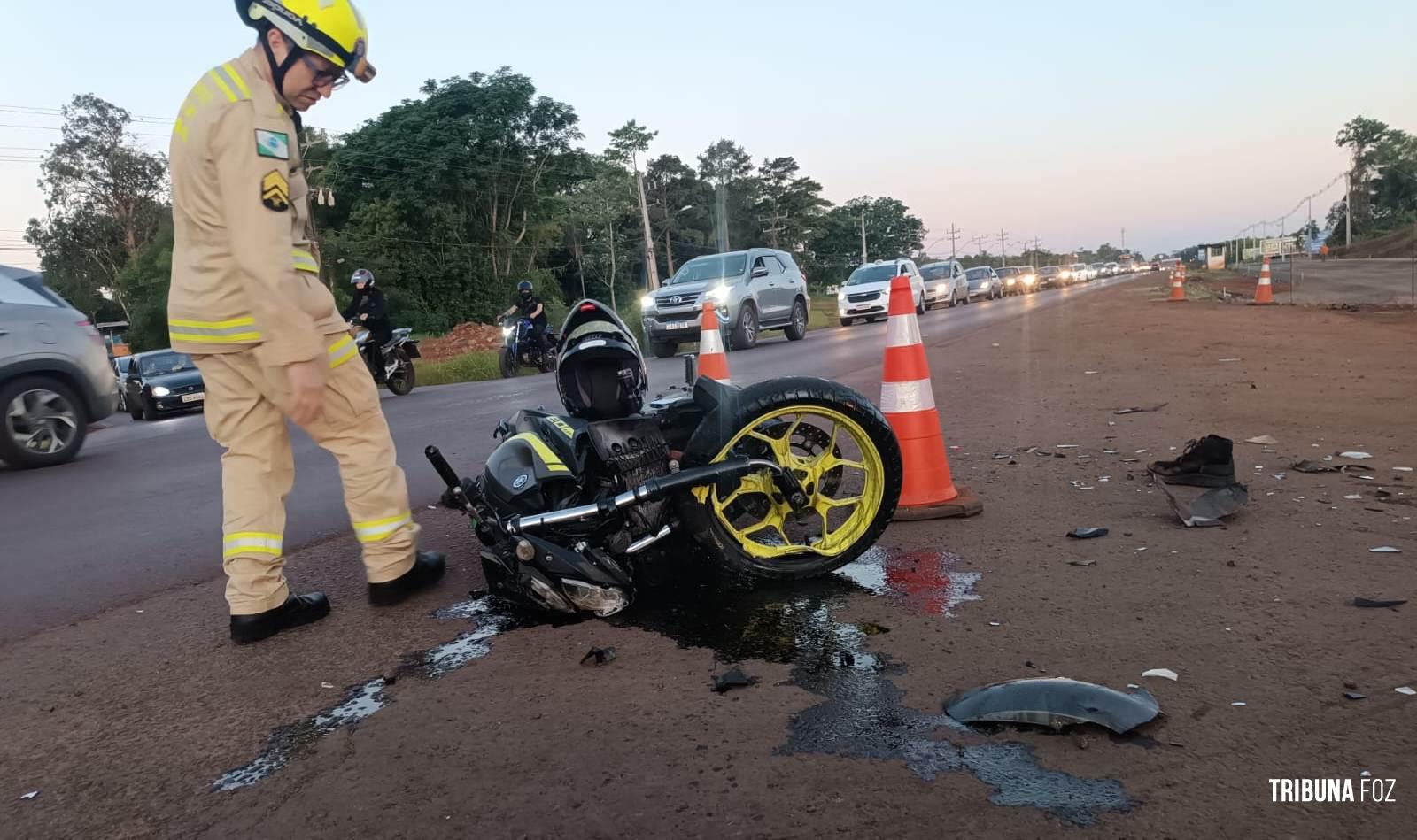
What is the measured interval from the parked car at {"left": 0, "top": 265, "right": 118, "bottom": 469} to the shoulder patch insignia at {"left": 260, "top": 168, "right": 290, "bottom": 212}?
6.42 metres

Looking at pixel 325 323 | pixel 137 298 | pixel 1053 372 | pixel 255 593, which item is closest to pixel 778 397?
pixel 325 323

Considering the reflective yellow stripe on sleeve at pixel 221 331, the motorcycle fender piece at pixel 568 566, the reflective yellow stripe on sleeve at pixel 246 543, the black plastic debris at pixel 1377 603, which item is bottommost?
the black plastic debris at pixel 1377 603

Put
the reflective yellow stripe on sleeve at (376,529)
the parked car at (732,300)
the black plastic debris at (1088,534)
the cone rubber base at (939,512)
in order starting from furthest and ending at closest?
1. the parked car at (732,300)
2. the cone rubber base at (939,512)
3. the black plastic debris at (1088,534)
4. the reflective yellow stripe on sleeve at (376,529)

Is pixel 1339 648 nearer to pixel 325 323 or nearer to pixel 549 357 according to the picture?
pixel 325 323

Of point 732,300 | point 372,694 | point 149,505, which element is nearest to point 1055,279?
point 732,300

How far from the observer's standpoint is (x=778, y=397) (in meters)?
3.40

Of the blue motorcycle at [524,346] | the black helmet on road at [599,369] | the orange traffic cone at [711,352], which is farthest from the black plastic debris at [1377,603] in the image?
the blue motorcycle at [524,346]

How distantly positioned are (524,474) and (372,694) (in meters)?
0.92

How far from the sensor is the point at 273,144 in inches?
120

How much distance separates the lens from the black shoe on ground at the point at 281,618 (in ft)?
10.4

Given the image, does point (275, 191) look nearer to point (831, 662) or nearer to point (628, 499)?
point (628, 499)

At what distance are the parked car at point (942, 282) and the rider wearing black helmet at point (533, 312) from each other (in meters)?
19.8

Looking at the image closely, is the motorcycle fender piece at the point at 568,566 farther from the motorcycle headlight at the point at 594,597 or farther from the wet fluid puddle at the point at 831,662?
the wet fluid puddle at the point at 831,662

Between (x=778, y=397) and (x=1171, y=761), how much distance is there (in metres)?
1.80
